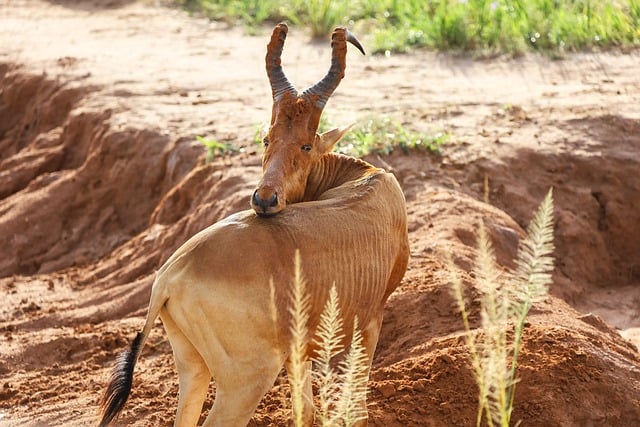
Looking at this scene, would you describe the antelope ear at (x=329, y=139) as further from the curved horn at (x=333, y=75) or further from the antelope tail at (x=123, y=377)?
the antelope tail at (x=123, y=377)

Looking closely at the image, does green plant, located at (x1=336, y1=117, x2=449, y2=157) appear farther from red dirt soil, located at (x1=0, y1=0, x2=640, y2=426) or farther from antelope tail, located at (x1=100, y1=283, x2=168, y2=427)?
antelope tail, located at (x1=100, y1=283, x2=168, y2=427)

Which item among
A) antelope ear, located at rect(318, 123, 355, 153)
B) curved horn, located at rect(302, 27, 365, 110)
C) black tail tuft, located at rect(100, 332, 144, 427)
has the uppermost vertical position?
curved horn, located at rect(302, 27, 365, 110)

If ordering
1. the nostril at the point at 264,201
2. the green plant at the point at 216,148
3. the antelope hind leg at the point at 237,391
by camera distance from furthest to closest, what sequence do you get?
the green plant at the point at 216,148 < the nostril at the point at 264,201 < the antelope hind leg at the point at 237,391

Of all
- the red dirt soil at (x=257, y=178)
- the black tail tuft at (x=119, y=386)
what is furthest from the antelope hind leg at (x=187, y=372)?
the red dirt soil at (x=257, y=178)

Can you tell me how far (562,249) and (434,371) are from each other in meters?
3.66

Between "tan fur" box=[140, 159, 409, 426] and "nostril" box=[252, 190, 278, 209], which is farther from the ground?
"nostril" box=[252, 190, 278, 209]

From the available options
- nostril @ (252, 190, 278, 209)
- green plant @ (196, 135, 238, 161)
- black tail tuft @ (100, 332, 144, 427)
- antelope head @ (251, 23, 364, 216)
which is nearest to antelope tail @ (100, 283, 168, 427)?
black tail tuft @ (100, 332, 144, 427)

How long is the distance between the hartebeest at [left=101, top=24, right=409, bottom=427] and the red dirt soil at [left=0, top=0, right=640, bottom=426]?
1.38 feet

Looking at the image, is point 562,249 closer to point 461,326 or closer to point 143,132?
point 461,326

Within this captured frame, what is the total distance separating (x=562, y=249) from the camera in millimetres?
10305

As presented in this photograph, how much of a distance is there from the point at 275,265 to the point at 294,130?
118 centimetres

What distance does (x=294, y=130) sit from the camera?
6660 mm

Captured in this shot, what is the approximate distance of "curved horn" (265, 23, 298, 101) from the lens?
6.81 metres

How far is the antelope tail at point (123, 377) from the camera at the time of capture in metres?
5.67
